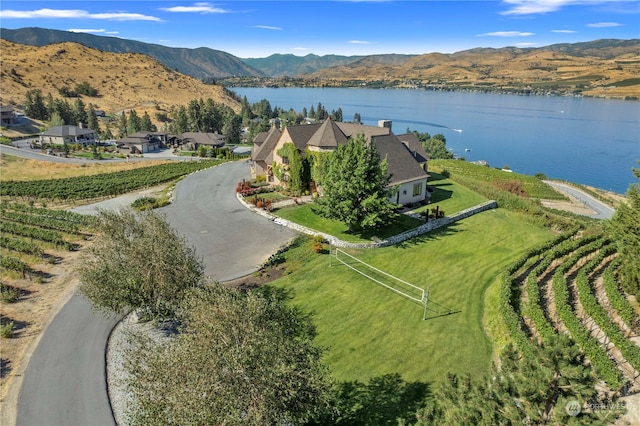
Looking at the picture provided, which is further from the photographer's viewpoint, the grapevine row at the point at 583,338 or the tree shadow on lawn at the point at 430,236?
the tree shadow on lawn at the point at 430,236

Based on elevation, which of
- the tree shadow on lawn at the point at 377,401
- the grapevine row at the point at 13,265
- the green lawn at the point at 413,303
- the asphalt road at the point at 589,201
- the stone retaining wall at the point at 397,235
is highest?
the stone retaining wall at the point at 397,235

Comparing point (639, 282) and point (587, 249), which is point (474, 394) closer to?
point (639, 282)

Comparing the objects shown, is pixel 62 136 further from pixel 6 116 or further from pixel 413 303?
pixel 413 303

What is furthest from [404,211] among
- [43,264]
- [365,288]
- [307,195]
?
[43,264]

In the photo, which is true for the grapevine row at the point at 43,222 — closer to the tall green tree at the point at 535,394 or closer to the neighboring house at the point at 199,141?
the tall green tree at the point at 535,394

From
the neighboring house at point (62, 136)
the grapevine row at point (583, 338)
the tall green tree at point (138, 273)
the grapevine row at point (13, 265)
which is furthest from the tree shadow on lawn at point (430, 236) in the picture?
the neighboring house at point (62, 136)

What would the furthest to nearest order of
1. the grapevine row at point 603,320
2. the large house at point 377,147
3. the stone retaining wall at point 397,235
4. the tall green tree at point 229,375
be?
the large house at point 377,147 → the stone retaining wall at point 397,235 → the grapevine row at point 603,320 → the tall green tree at point 229,375
